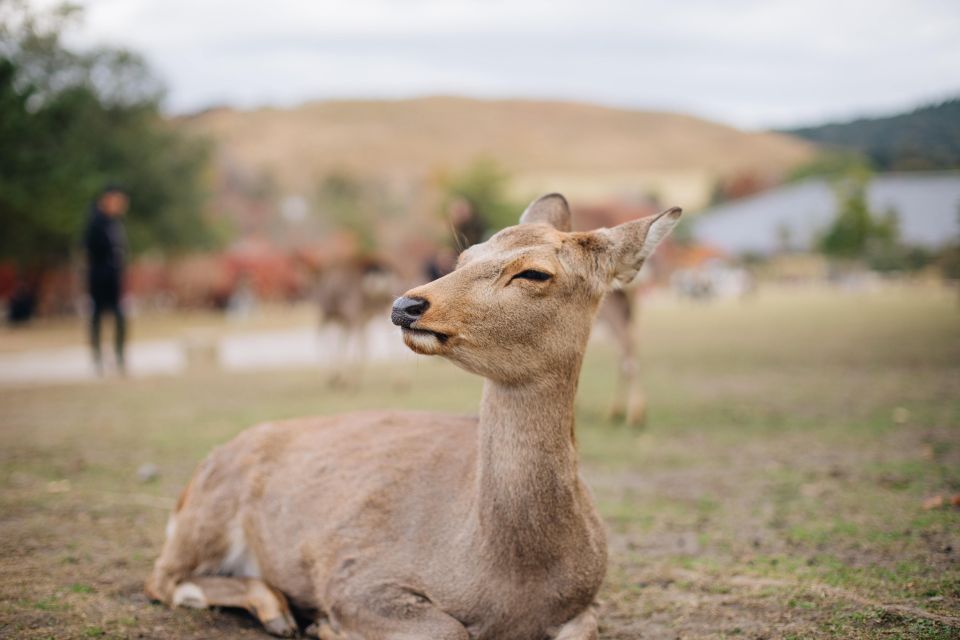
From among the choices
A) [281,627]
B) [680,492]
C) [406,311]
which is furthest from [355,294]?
[406,311]

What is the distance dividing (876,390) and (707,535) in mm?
7302

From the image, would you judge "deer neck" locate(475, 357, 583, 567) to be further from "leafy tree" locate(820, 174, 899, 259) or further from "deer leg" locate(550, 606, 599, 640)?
"leafy tree" locate(820, 174, 899, 259)

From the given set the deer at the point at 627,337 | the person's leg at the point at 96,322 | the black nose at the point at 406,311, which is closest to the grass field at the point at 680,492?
the deer at the point at 627,337

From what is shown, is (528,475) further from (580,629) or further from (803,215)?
(803,215)

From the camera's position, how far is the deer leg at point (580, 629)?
11.8 ft

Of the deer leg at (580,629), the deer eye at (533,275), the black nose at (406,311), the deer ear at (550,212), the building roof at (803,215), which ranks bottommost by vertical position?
the deer leg at (580,629)

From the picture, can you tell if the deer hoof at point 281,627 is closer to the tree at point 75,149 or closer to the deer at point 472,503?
the deer at point 472,503

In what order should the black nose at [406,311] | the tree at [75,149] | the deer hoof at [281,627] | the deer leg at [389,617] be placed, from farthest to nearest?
1. the tree at [75,149]
2. the deer hoof at [281,627]
3. the deer leg at [389,617]
4. the black nose at [406,311]

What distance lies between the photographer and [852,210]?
53531 mm

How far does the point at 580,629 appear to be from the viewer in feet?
11.9

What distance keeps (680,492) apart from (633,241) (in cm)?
350

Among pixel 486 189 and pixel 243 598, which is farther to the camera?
pixel 486 189

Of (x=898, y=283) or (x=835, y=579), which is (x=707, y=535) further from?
(x=898, y=283)

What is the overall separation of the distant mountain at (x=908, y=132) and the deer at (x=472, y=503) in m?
11.2
